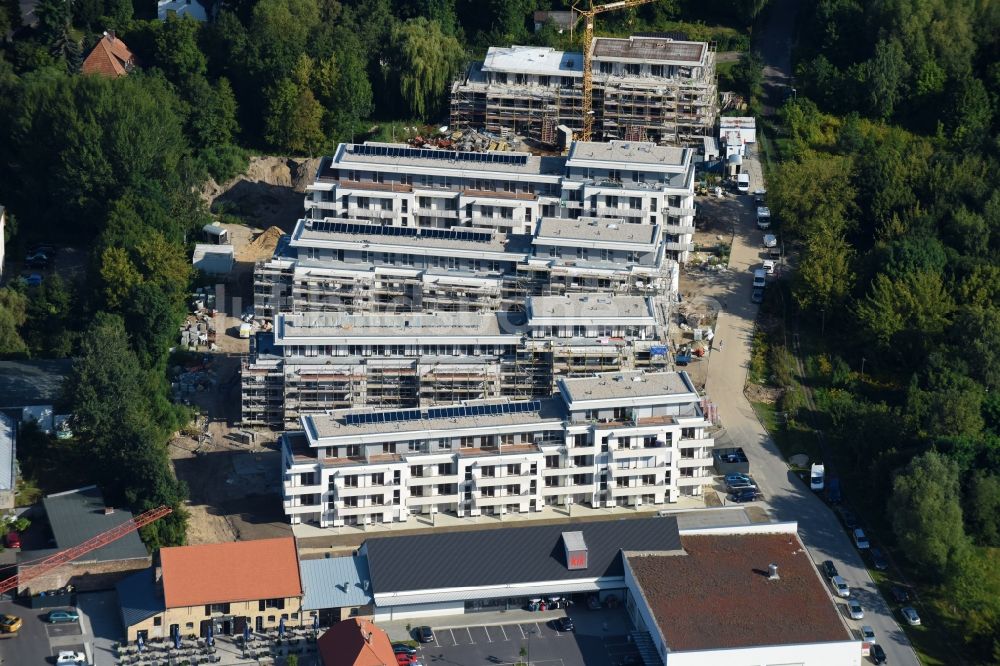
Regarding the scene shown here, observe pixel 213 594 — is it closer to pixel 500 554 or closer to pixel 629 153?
pixel 500 554

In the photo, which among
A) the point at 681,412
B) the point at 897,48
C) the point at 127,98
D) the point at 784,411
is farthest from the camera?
the point at 897,48

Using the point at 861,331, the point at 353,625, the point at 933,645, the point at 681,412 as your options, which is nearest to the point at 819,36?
the point at 861,331

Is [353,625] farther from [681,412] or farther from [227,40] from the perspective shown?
[227,40]

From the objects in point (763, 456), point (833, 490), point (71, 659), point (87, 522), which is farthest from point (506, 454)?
point (71, 659)

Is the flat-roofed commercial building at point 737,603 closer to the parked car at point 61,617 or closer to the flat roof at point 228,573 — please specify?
the flat roof at point 228,573

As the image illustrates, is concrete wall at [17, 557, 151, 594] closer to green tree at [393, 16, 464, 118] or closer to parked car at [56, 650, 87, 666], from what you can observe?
parked car at [56, 650, 87, 666]

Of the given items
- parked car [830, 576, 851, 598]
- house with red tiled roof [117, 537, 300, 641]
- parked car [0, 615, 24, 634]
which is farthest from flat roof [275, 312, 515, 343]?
parked car [830, 576, 851, 598]
